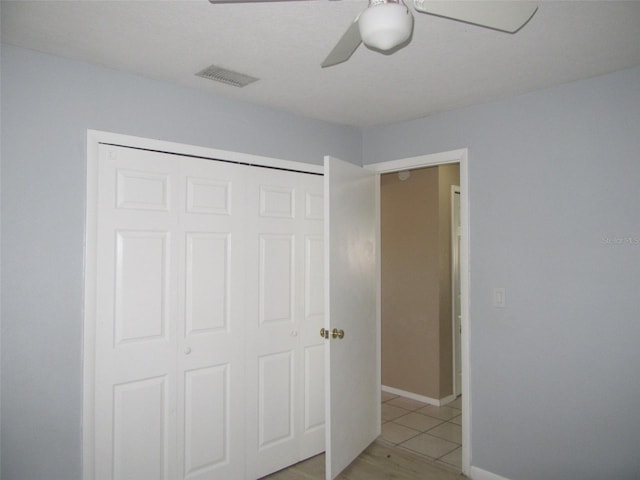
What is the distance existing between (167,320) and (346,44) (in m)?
1.73

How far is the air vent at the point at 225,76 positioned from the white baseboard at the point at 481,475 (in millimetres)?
2734

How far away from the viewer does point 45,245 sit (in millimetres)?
2117

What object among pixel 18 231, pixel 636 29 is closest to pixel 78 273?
pixel 18 231

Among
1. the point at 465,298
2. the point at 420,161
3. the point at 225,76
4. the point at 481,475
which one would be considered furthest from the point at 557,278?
the point at 225,76

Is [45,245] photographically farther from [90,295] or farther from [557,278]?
[557,278]

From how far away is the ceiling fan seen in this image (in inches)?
49.7

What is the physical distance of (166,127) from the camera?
254 cm

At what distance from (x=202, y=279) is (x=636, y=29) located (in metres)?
2.43

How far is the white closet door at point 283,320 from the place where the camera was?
2.90 meters

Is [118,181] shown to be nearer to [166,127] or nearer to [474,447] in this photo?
[166,127]

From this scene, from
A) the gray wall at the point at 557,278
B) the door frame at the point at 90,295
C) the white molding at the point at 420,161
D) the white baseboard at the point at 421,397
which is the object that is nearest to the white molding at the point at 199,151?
the door frame at the point at 90,295

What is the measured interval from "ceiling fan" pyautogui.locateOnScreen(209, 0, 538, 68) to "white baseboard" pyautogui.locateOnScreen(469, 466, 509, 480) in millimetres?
2571

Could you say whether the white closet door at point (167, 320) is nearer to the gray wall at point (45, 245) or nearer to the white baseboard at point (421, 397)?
the gray wall at point (45, 245)

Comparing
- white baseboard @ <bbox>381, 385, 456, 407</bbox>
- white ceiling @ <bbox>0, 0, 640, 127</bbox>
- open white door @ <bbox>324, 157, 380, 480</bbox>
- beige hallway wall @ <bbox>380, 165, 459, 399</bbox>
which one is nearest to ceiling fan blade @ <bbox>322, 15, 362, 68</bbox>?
white ceiling @ <bbox>0, 0, 640, 127</bbox>
